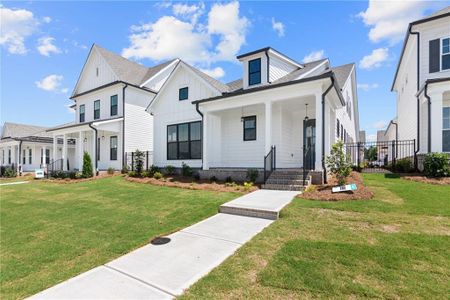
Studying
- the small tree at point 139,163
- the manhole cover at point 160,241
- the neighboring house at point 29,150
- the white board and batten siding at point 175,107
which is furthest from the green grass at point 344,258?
the neighboring house at point 29,150

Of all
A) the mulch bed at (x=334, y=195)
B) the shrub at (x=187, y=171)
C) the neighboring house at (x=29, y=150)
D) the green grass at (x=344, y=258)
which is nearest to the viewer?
the green grass at (x=344, y=258)

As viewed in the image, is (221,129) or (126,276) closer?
(126,276)

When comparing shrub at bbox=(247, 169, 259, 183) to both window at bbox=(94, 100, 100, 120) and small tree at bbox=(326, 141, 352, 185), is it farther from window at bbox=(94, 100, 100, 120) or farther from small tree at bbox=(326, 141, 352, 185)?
window at bbox=(94, 100, 100, 120)

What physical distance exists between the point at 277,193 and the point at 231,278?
212 inches

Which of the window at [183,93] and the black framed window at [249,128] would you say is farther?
the window at [183,93]

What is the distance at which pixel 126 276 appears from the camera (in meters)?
3.66

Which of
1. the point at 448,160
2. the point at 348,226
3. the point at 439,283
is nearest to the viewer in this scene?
the point at 439,283

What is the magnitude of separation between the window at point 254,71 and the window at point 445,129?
890 cm

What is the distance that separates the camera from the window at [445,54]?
40.6 ft

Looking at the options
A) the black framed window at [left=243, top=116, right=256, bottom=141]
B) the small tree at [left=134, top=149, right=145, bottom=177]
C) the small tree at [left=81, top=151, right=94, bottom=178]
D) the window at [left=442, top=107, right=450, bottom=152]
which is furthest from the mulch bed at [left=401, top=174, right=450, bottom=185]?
the small tree at [left=81, top=151, right=94, bottom=178]

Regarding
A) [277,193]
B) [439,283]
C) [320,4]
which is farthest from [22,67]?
[439,283]

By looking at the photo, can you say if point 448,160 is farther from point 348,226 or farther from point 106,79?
point 106,79

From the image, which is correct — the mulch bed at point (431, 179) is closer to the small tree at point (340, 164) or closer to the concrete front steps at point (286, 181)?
the small tree at point (340, 164)

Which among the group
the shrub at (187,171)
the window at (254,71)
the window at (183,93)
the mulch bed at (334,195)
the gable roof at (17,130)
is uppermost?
the window at (254,71)
